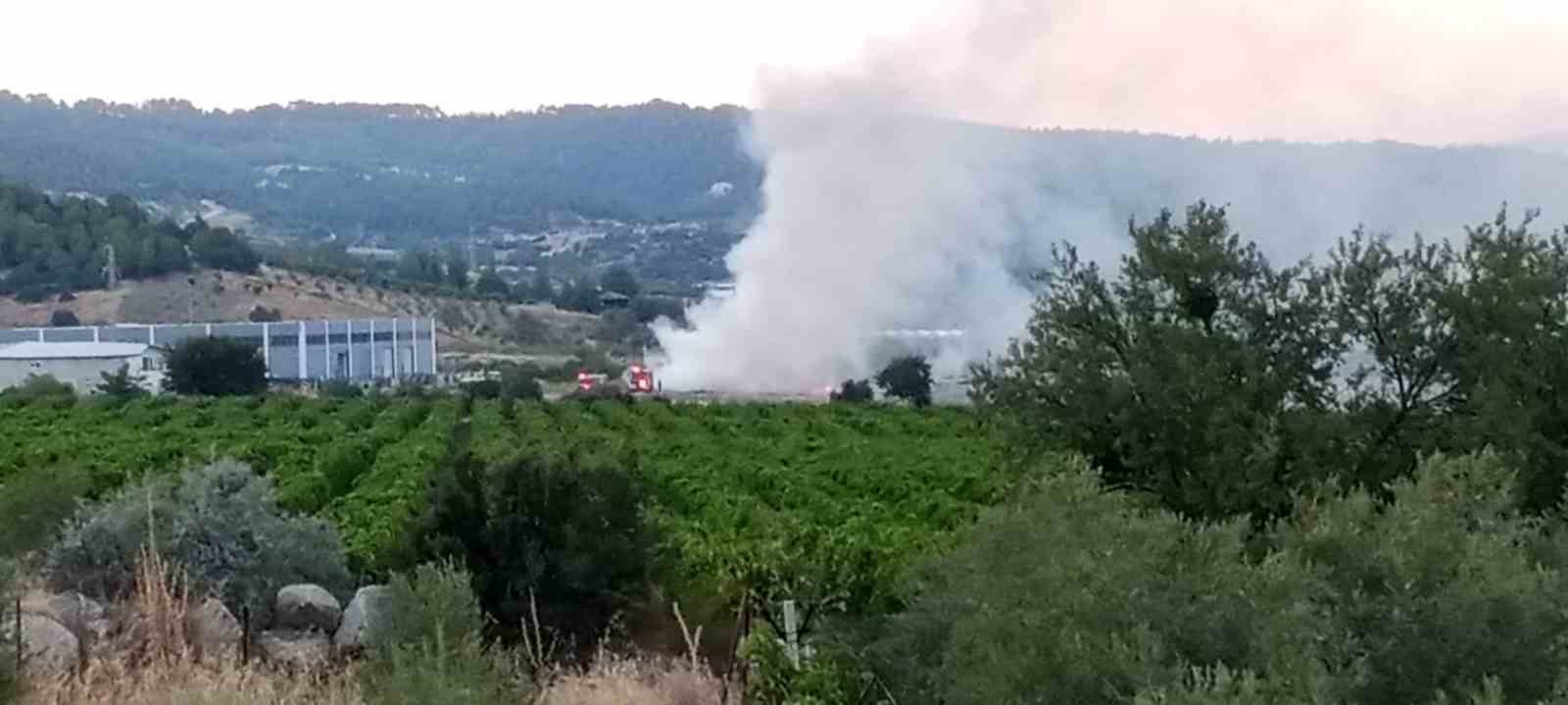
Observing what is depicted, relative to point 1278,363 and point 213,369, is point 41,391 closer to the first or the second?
point 213,369

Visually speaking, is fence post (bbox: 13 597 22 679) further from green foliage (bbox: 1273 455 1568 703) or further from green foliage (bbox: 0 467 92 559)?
green foliage (bbox: 0 467 92 559)

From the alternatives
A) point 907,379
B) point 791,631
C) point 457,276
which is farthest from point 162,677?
point 457,276

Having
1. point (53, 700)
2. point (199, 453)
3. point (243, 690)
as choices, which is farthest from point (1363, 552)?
point (199, 453)

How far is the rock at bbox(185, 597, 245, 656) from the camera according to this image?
9.95 meters

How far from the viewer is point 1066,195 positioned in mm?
111562

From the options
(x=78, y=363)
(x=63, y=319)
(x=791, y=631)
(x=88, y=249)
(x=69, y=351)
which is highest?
(x=88, y=249)

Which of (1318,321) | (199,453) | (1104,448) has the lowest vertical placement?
(199,453)

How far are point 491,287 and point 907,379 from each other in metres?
63.8

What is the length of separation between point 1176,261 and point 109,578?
740 centimetres

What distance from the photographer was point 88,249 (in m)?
104

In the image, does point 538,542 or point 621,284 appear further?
point 621,284

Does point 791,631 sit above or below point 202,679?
above

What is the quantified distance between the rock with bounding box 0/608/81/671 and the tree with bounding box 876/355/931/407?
2071 inches

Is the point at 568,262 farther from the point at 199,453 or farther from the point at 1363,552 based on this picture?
the point at 1363,552
